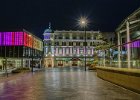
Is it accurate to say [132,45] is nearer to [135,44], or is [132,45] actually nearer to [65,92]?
[135,44]

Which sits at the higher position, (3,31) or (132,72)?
(3,31)

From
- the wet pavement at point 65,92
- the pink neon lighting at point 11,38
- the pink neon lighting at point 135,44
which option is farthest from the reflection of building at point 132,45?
the pink neon lighting at point 11,38

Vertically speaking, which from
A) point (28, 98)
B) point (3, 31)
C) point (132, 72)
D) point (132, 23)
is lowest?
point (28, 98)

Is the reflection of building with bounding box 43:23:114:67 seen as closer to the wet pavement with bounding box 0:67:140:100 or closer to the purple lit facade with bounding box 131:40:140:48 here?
the wet pavement with bounding box 0:67:140:100

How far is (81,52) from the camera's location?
499 ft

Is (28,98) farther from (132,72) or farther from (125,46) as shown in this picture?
(125,46)

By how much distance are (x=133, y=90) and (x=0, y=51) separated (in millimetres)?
86023

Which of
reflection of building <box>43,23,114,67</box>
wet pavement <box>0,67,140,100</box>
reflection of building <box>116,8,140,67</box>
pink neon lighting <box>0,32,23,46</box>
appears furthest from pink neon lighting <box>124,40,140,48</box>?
reflection of building <box>43,23,114,67</box>

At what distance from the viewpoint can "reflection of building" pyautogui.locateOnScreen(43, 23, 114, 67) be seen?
14862 cm

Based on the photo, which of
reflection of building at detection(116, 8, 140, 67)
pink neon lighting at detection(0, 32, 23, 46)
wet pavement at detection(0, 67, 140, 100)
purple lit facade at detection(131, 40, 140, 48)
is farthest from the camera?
pink neon lighting at detection(0, 32, 23, 46)

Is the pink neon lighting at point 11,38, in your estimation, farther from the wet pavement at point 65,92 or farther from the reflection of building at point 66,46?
the wet pavement at point 65,92

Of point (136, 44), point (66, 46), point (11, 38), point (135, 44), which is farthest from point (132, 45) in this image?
point (66, 46)

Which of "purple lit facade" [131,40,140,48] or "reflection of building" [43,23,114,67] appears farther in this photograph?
"reflection of building" [43,23,114,67]

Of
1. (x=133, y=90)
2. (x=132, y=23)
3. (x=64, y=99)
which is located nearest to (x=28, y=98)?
(x=64, y=99)
